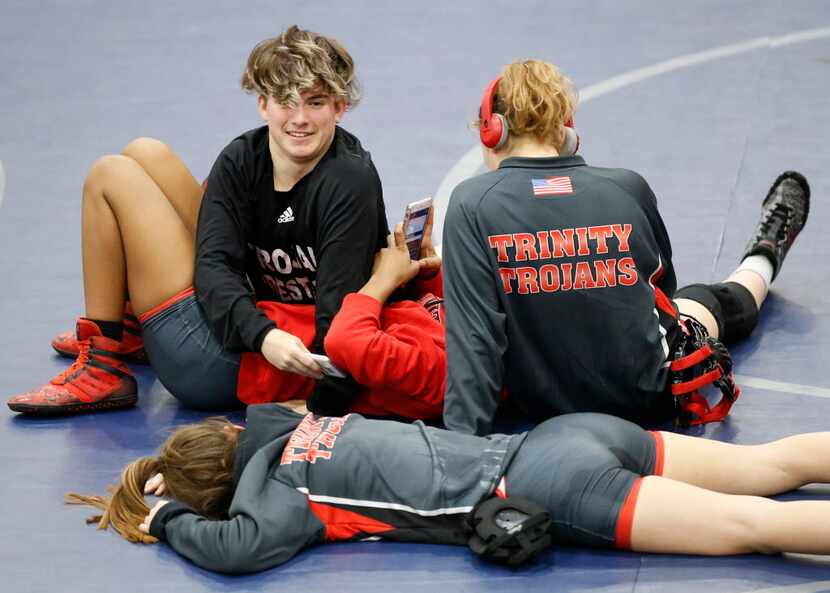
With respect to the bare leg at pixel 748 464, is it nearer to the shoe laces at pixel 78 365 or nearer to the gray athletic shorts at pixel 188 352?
the gray athletic shorts at pixel 188 352

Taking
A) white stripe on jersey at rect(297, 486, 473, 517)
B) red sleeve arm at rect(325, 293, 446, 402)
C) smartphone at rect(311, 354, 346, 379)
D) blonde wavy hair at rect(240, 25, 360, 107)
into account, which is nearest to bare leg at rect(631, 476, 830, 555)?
white stripe on jersey at rect(297, 486, 473, 517)

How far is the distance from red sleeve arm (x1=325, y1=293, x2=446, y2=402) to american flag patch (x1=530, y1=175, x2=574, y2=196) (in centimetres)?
63

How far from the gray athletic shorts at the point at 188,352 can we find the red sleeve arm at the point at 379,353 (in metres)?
0.49

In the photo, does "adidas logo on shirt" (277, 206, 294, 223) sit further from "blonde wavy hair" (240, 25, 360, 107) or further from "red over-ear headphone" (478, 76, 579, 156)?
"red over-ear headphone" (478, 76, 579, 156)

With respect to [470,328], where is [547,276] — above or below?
above

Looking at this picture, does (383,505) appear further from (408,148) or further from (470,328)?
(408,148)

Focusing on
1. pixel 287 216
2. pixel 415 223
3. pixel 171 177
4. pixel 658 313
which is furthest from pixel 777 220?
pixel 171 177

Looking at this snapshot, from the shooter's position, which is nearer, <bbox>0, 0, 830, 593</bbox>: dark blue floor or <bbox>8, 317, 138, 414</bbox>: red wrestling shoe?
<bbox>0, 0, 830, 593</bbox>: dark blue floor

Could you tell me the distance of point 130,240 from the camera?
488cm

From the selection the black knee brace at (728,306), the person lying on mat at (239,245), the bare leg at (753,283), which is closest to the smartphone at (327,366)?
the person lying on mat at (239,245)

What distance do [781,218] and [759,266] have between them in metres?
0.32

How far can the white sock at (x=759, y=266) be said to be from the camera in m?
5.51

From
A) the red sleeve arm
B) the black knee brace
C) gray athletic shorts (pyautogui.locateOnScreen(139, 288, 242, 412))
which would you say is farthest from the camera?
the black knee brace

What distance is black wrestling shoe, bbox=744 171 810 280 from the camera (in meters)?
5.61
